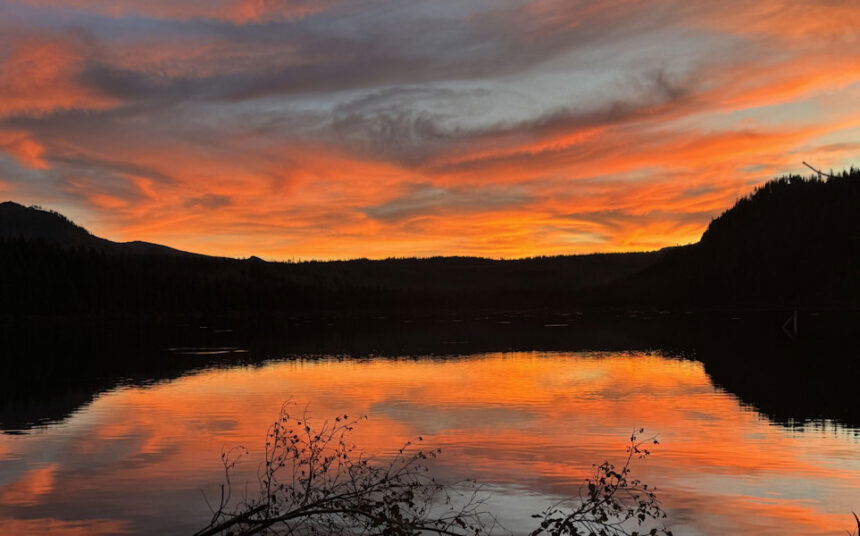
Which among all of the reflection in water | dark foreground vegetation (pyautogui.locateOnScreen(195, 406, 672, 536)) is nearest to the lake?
the reflection in water

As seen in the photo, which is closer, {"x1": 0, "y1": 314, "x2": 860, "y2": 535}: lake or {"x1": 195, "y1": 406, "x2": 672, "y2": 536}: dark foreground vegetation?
{"x1": 195, "y1": 406, "x2": 672, "y2": 536}: dark foreground vegetation

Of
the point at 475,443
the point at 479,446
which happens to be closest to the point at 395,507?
the point at 479,446

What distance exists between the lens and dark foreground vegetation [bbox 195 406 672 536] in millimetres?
17516

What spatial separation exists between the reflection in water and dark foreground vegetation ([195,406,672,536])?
2.83 ft

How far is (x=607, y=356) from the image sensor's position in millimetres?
86062

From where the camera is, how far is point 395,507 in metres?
17.2

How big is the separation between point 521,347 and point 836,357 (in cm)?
3305

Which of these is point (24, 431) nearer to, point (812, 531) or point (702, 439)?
point (702, 439)

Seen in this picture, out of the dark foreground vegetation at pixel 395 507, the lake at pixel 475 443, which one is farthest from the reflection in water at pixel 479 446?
the dark foreground vegetation at pixel 395 507

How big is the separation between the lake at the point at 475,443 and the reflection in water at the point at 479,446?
0.09 meters

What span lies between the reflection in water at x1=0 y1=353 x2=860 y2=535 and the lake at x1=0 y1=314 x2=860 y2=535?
0.09 meters

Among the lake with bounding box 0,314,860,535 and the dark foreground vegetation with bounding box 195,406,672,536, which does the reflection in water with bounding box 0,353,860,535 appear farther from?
the dark foreground vegetation with bounding box 195,406,672,536

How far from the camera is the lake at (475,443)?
2397cm

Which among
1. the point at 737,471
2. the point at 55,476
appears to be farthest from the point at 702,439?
the point at 55,476
